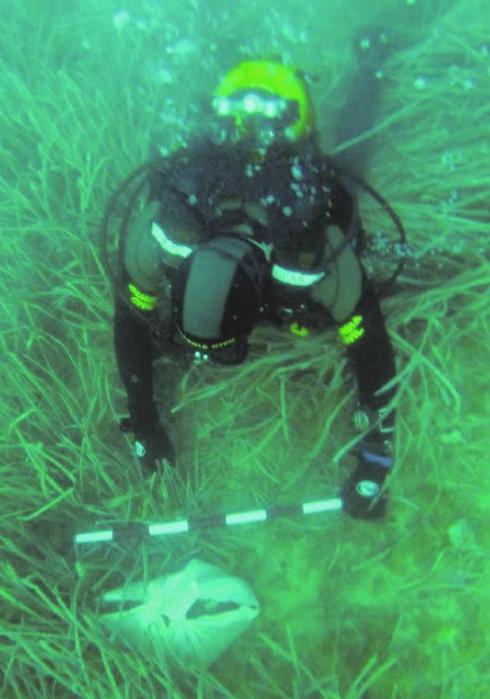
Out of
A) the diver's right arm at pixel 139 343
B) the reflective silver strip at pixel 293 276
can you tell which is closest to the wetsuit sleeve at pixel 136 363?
the diver's right arm at pixel 139 343

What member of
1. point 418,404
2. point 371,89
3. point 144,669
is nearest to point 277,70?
point 371,89

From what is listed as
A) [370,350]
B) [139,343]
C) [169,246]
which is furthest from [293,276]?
[139,343]

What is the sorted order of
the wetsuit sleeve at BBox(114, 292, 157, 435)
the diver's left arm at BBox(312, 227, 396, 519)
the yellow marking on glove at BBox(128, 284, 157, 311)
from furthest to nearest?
the wetsuit sleeve at BBox(114, 292, 157, 435)
the yellow marking on glove at BBox(128, 284, 157, 311)
the diver's left arm at BBox(312, 227, 396, 519)

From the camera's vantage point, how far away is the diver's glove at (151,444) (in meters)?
2.52

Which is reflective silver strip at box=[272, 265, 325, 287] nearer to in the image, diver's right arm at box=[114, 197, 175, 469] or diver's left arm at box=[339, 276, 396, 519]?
diver's left arm at box=[339, 276, 396, 519]

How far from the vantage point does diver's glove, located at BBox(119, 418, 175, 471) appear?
2521mm

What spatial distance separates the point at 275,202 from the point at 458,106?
4.67ft

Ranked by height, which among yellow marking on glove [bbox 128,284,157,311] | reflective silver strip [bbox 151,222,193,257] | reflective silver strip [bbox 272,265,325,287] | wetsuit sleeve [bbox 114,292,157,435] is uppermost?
reflective silver strip [bbox 151,222,193,257]

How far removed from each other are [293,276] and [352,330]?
1.36ft

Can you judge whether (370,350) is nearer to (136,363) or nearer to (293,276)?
(293,276)

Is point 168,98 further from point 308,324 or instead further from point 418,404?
point 418,404

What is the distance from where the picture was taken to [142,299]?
2.33m

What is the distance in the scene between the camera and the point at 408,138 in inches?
114

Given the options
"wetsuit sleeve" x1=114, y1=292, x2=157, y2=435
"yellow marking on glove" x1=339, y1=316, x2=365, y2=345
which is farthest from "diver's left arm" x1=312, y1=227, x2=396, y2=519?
"wetsuit sleeve" x1=114, y1=292, x2=157, y2=435
